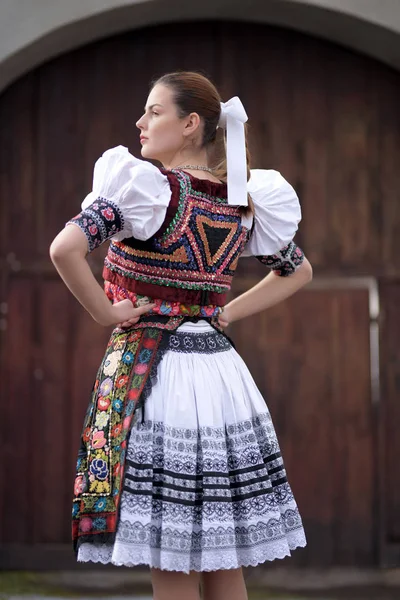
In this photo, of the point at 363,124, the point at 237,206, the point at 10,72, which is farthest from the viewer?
the point at 363,124

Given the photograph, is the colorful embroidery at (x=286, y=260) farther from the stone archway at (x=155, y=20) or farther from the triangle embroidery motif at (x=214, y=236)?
the stone archway at (x=155, y=20)

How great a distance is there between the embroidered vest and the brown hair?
0.11 m

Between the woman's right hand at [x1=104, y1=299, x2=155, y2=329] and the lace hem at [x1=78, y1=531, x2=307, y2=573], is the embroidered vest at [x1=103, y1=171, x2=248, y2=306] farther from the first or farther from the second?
the lace hem at [x1=78, y1=531, x2=307, y2=573]

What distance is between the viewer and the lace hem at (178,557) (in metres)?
1.88

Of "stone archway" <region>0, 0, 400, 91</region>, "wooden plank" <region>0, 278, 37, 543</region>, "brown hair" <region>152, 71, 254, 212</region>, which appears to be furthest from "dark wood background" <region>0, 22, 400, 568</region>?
"brown hair" <region>152, 71, 254, 212</region>

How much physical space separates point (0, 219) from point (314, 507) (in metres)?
1.78

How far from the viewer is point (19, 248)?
3.84 m

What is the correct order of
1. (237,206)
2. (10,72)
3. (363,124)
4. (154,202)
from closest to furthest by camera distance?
(154,202)
(237,206)
(10,72)
(363,124)

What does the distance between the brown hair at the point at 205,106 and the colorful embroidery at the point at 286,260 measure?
0.23 meters

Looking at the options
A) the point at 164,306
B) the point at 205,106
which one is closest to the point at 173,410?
the point at 164,306

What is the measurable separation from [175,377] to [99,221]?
0.38m

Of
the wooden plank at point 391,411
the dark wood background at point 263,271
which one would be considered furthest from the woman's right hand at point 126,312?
the wooden plank at point 391,411

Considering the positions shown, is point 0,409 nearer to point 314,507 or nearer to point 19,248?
point 19,248

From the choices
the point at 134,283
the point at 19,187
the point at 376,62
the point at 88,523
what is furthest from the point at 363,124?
the point at 88,523
